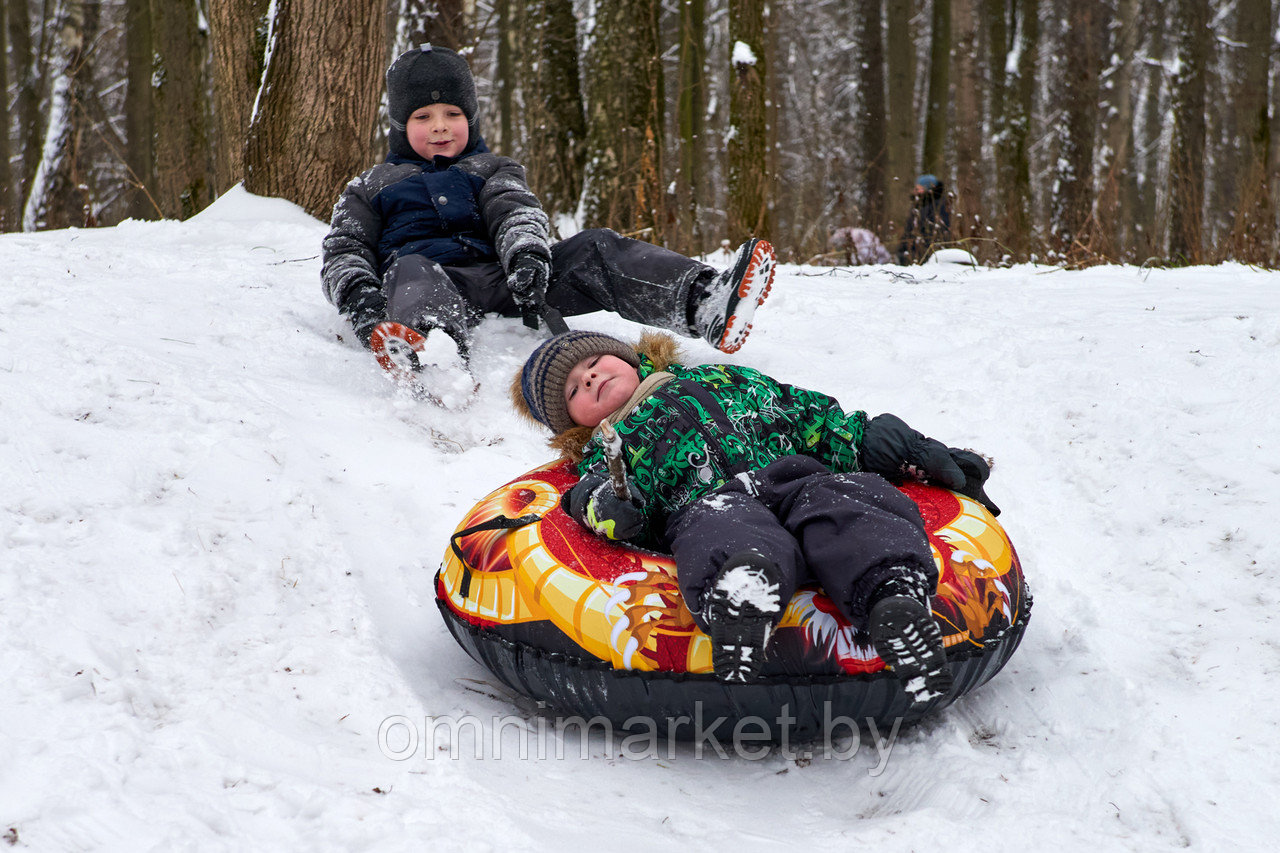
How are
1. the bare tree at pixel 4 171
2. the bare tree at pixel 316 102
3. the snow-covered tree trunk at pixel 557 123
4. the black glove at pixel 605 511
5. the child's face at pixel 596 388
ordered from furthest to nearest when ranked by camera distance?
the bare tree at pixel 4 171, the snow-covered tree trunk at pixel 557 123, the bare tree at pixel 316 102, the child's face at pixel 596 388, the black glove at pixel 605 511

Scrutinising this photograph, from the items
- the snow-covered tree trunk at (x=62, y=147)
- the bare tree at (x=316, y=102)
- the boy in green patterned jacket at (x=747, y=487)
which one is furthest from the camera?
the snow-covered tree trunk at (x=62, y=147)

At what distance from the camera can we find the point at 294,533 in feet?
8.02

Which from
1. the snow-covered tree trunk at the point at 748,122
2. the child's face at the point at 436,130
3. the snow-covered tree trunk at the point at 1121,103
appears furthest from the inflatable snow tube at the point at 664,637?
the snow-covered tree trunk at the point at 1121,103

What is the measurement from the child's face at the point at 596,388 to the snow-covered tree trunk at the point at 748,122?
164 inches

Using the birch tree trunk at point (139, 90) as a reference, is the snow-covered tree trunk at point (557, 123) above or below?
below

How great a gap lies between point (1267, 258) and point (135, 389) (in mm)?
5592

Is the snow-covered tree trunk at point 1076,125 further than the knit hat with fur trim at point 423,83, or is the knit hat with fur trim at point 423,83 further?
the snow-covered tree trunk at point 1076,125

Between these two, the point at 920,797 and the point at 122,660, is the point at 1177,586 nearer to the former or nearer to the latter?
the point at 920,797

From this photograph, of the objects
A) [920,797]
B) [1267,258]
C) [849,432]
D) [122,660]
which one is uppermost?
[1267,258]

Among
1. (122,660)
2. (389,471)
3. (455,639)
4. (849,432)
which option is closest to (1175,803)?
(849,432)

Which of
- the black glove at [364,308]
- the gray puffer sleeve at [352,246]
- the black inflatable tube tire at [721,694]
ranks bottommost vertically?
the black inflatable tube tire at [721,694]

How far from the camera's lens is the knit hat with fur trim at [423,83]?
395cm

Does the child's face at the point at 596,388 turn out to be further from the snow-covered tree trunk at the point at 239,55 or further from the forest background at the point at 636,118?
the snow-covered tree trunk at the point at 239,55

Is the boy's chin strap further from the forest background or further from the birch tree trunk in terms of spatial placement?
the birch tree trunk
